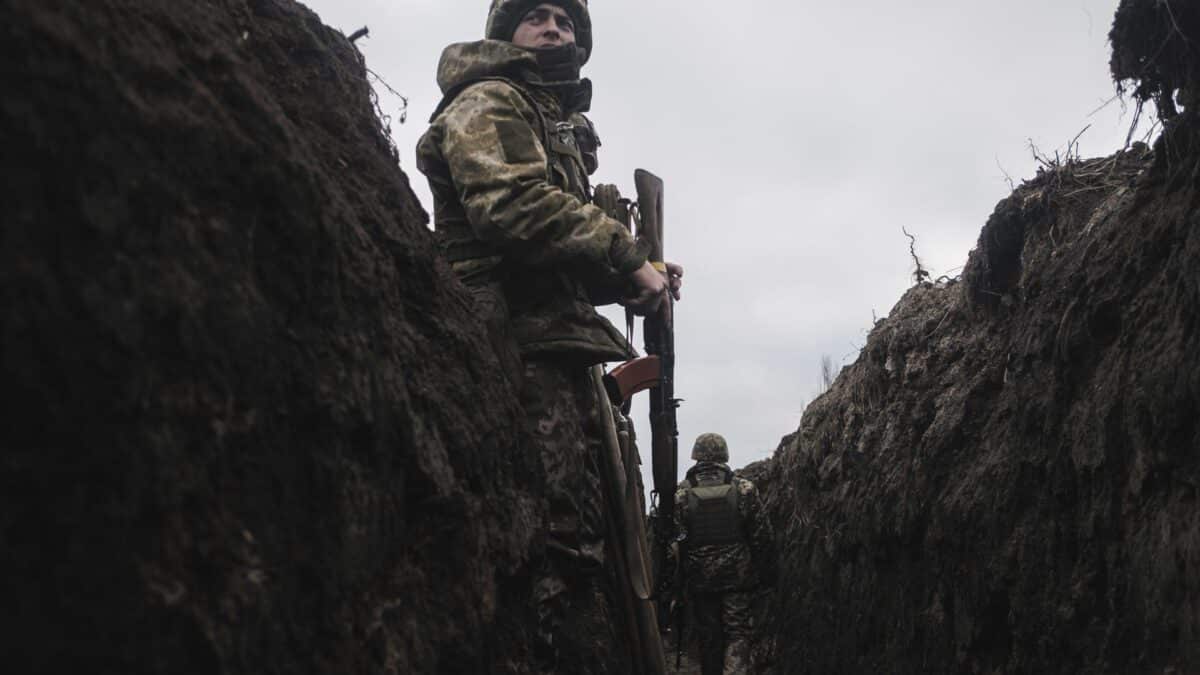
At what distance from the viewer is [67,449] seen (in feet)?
3.80

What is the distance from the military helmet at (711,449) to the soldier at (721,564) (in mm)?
580

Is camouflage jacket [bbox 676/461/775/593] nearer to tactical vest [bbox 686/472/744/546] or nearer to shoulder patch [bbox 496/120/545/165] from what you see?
tactical vest [bbox 686/472/744/546]

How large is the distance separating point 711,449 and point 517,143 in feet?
23.9

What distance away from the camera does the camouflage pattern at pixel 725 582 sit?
30.9ft

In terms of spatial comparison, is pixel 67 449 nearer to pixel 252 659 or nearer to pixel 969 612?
pixel 252 659

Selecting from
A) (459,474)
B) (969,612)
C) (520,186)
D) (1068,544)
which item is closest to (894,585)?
(969,612)

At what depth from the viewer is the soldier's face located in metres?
3.82

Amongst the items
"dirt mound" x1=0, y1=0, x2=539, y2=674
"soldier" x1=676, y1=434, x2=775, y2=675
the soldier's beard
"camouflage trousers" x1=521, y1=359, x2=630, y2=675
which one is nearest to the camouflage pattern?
"soldier" x1=676, y1=434, x2=775, y2=675

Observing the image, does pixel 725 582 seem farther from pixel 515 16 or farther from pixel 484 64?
pixel 484 64

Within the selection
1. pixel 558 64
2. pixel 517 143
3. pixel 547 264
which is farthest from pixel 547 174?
pixel 558 64

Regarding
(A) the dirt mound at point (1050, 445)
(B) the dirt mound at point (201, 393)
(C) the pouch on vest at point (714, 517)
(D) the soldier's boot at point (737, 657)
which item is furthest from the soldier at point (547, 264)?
(D) the soldier's boot at point (737, 657)

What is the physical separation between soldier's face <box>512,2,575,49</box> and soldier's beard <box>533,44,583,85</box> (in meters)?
0.03

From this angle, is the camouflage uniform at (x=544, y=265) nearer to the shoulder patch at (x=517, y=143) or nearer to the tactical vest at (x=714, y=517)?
the shoulder patch at (x=517, y=143)

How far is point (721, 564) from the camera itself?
370 inches
